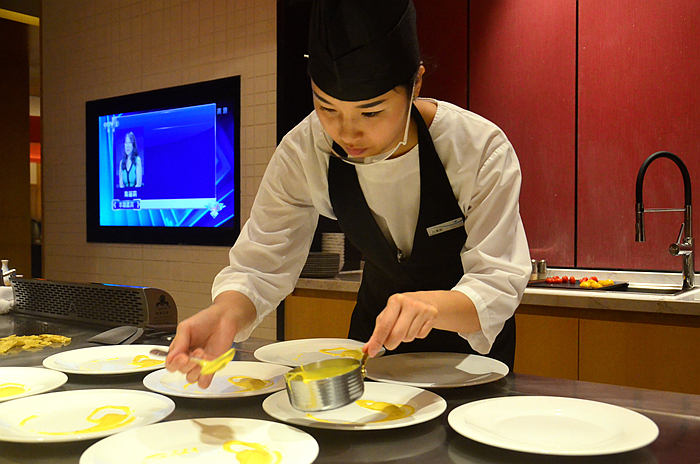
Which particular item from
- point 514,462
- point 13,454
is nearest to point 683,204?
point 514,462

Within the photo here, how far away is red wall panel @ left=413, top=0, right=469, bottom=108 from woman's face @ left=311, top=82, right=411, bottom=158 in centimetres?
227

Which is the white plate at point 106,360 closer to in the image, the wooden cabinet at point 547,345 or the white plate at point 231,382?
the white plate at point 231,382

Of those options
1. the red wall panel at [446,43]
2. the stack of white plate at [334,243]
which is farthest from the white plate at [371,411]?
the red wall panel at [446,43]

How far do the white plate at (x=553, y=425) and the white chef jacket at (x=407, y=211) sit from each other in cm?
24

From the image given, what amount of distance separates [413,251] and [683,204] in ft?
6.31

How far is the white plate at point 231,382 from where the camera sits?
3.43ft

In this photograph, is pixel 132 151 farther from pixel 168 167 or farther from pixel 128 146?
pixel 168 167

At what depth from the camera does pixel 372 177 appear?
1.47 m

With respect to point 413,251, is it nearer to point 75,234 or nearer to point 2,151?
point 75,234

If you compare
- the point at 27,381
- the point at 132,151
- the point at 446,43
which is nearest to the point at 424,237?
the point at 27,381

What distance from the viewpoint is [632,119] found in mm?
2936

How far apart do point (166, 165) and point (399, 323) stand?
347 centimetres

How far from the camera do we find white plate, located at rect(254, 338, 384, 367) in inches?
51.8

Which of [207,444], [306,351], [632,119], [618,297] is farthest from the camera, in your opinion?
[632,119]
